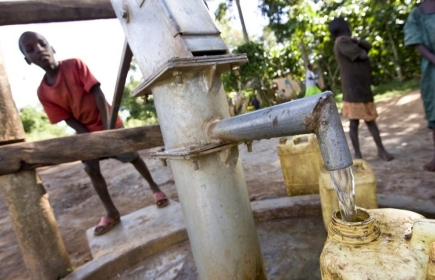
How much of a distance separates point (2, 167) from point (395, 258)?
1780 millimetres

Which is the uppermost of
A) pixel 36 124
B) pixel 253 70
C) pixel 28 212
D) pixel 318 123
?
pixel 36 124

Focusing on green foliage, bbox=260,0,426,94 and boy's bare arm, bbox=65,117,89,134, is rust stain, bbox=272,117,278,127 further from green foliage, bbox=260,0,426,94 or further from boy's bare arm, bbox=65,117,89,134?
green foliage, bbox=260,0,426,94

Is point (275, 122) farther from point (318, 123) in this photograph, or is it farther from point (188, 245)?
point (188, 245)

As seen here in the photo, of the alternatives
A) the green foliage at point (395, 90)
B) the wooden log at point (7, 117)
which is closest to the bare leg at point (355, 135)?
the wooden log at point (7, 117)

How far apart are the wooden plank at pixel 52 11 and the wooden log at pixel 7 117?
329 mm

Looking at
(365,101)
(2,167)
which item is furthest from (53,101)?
(365,101)

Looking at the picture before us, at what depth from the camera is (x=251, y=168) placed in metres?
3.99

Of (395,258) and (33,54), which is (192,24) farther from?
(33,54)

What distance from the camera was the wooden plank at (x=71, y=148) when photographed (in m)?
1.44

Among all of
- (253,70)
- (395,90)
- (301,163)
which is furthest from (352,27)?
(301,163)

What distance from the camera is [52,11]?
177cm

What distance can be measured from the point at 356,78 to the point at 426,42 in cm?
73

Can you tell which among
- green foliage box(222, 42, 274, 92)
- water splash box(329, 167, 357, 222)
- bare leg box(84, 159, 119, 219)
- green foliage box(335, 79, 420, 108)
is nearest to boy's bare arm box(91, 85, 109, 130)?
bare leg box(84, 159, 119, 219)

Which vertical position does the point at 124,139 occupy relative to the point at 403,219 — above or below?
above
